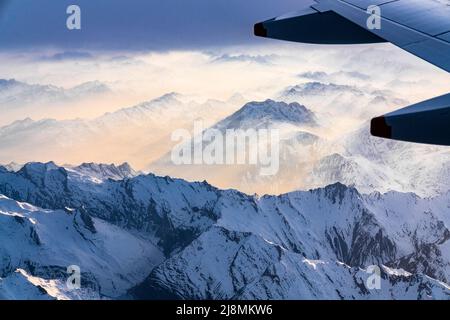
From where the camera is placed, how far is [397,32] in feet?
47.0

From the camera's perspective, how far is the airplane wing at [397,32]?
9570 mm

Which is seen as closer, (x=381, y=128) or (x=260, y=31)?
(x=381, y=128)

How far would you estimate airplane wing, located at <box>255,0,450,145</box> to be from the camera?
9570 millimetres

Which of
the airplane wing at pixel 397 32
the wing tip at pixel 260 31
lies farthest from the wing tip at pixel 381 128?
the wing tip at pixel 260 31
